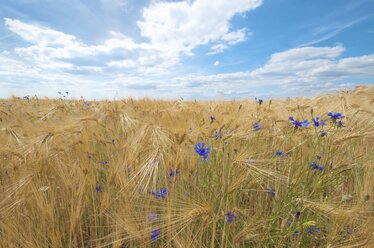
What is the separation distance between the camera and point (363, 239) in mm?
1062

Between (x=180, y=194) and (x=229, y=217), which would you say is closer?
(x=229, y=217)

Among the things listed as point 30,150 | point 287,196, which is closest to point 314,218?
point 287,196

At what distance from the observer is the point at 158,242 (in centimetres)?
131

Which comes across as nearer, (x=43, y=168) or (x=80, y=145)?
(x=43, y=168)

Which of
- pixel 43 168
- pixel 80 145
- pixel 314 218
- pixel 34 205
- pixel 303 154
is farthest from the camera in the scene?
pixel 80 145

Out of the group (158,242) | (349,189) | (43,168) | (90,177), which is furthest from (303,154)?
(43,168)

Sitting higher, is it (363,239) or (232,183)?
(232,183)

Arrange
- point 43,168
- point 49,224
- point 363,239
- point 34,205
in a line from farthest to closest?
point 43,168
point 34,205
point 49,224
point 363,239

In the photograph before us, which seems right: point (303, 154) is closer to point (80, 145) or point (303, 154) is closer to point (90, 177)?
point (90, 177)

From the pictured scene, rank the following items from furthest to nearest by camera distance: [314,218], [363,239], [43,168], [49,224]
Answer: [43,168] < [314,218] < [49,224] < [363,239]

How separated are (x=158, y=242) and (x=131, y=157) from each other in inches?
19.2

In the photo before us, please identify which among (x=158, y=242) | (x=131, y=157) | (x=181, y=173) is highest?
(x=131, y=157)

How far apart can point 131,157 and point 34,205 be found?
1.80 ft

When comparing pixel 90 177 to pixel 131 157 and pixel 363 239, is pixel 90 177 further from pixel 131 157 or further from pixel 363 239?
pixel 363 239
